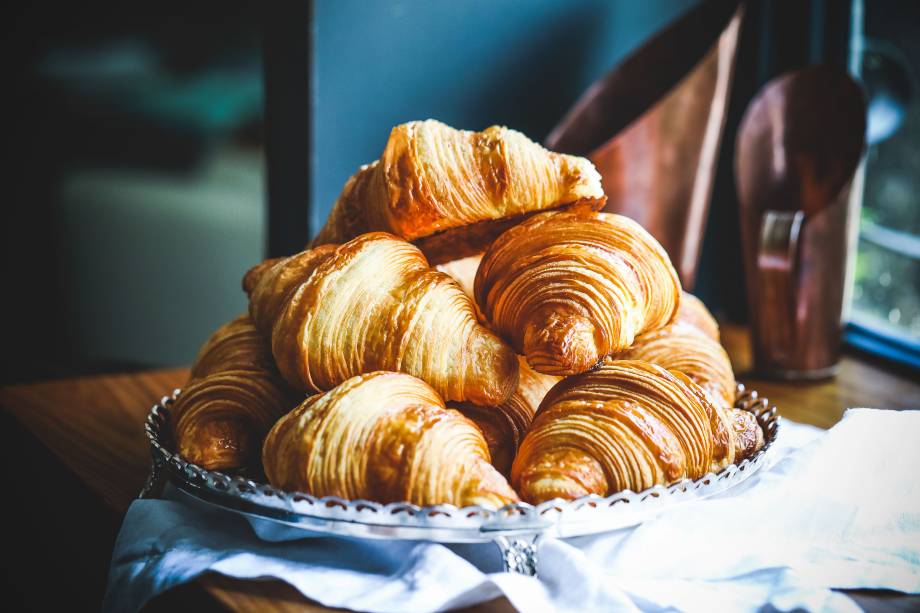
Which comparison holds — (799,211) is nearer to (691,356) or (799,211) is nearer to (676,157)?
(676,157)

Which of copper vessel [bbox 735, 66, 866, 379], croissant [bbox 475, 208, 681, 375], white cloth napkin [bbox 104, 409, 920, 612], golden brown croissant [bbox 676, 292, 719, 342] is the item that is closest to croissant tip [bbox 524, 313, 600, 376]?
croissant [bbox 475, 208, 681, 375]

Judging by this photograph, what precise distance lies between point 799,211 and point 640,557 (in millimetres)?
753

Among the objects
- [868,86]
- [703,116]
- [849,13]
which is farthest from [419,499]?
[849,13]

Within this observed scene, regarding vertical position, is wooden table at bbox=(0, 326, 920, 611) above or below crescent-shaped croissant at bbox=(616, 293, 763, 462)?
below

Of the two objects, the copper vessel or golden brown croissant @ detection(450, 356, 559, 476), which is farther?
the copper vessel

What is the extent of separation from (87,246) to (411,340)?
1.78 meters

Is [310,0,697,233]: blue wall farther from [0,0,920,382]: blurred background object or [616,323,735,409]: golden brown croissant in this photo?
[616,323,735,409]: golden brown croissant

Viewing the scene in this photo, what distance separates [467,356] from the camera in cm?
60

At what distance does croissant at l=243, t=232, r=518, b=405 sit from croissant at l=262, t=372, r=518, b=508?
0.17 ft

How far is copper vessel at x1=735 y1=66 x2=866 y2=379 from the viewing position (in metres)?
1.15

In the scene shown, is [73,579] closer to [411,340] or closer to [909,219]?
[411,340]

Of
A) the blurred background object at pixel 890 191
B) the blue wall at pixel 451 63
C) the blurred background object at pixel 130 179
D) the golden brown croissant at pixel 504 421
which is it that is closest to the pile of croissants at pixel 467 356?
the golden brown croissant at pixel 504 421

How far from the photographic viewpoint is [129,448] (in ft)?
2.72

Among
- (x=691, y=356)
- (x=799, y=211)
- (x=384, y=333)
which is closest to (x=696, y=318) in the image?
(x=691, y=356)
